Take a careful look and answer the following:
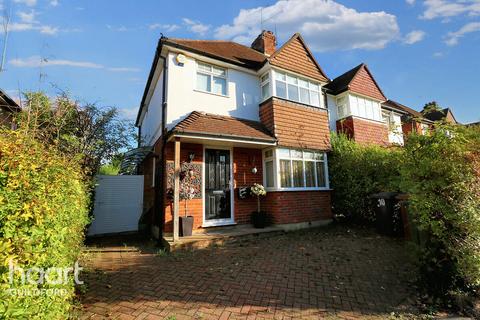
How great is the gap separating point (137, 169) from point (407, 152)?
46.1 feet

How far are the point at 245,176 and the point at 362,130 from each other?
833cm

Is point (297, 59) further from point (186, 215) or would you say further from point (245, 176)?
point (186, 215)

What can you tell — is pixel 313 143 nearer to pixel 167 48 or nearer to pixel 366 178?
pixel 366 178

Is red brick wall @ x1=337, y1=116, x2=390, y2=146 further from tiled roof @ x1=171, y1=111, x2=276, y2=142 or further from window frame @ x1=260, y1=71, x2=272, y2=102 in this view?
tiled roof @ x1=171, y1=111, x2=276, y2=142

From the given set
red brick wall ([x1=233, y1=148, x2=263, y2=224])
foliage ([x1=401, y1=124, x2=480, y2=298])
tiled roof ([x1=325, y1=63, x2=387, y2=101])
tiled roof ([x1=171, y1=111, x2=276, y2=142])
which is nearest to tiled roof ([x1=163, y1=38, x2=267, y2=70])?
tiled roof ([x1=171, y1=111, x2=276, y2=142])

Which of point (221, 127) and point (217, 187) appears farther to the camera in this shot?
point (217, 187)

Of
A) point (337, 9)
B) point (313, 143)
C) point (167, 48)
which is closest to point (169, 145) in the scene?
point (167, 48)

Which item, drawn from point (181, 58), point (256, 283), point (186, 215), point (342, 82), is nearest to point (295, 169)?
point (186, 215)

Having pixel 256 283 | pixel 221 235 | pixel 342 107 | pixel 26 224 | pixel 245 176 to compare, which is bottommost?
pixel 256 283

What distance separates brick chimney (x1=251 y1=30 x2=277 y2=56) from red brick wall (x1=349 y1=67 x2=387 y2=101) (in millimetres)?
5275

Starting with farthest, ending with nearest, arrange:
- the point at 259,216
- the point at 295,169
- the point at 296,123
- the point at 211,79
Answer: the point at 296,123, the point at 295,169, the point at 211,79, the point at 259,216

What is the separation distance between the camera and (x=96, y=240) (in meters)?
8.72

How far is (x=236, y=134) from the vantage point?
328 inches

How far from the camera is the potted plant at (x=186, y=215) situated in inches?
294
